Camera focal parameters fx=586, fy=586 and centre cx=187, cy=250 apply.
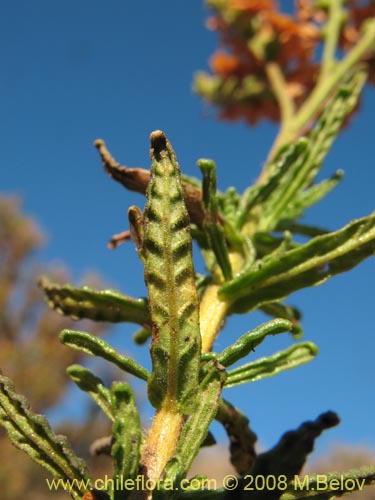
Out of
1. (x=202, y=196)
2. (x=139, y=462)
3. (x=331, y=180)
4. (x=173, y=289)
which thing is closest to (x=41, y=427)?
(x=139, y=462)

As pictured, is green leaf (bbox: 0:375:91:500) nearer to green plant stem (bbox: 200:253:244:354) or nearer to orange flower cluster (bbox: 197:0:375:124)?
green plant stem (bbox: 200:253:244:354)

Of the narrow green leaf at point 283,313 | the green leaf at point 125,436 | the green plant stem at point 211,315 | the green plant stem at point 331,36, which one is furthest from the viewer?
the green plant stem at point 331,36

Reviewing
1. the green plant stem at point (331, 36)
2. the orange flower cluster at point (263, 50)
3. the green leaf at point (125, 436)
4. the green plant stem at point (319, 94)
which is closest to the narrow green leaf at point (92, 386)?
the green leaf at point (125, 436)

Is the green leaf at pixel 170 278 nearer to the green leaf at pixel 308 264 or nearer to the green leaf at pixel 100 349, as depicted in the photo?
the green leaf at pixel 100 349

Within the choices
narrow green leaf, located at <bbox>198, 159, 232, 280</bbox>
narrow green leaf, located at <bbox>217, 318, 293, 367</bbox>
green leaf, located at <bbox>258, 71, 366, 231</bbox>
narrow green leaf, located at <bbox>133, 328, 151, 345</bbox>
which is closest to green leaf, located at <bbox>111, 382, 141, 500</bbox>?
narrow green leaf, located at <bbox>217, 318, 293, 367</bbox>

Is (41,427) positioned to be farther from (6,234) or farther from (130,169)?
(6,234)

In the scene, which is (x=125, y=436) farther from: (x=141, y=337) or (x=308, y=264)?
(x=141, y=337)
